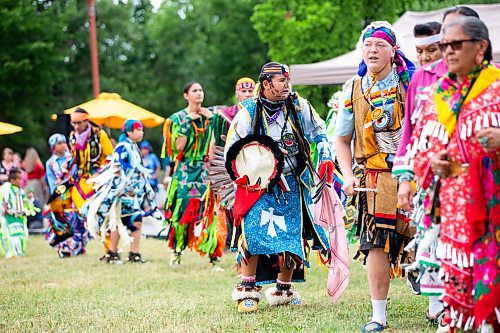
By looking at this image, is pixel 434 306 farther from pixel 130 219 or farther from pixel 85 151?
pixel 85 151

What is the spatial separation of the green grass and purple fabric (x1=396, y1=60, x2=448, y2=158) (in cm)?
142

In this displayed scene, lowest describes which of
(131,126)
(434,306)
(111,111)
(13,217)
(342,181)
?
(434,306)

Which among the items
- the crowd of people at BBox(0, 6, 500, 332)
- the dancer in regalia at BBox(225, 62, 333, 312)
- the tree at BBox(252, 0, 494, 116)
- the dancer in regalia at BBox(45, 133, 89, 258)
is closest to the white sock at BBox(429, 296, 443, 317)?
the crowd of people at BBox(0, 6, 500, 332)

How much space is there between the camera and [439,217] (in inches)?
159

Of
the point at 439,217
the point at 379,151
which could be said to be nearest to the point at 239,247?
the point at 379,151

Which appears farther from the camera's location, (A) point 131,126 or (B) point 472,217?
(A) point 131,126

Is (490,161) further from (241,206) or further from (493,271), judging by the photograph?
(241,206)

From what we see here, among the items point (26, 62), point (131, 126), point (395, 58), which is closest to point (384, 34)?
point (395, 58)

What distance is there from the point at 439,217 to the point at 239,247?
8.11 feet

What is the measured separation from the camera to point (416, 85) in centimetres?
443

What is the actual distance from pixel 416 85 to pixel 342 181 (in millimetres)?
2536

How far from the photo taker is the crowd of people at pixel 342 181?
12.5 ft

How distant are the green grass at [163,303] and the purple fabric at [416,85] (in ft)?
4.66

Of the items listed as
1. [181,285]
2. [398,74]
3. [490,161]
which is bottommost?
[181,285]
